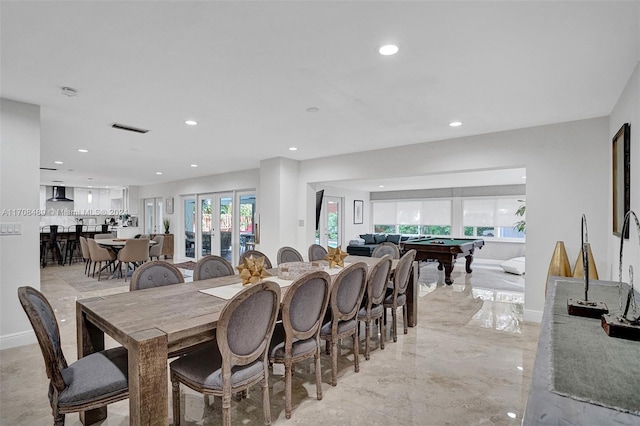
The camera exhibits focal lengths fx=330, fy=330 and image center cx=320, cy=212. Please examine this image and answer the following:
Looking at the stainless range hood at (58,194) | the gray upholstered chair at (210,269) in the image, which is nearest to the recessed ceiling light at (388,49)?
the gray upholstered chair at (210,269)

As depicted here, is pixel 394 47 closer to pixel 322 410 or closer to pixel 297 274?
pixel 297 274

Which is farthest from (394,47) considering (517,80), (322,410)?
(322,410)

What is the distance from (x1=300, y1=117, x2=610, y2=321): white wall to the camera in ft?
12.1

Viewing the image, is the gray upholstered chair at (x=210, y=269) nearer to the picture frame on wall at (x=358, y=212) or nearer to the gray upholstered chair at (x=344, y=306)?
the gray upholstered chair at (x=344, y=306)

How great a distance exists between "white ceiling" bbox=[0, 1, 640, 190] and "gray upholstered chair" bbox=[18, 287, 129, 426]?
63.4 inches

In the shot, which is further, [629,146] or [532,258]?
[532,258]

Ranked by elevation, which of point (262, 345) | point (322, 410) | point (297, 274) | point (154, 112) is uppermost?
point (154, 112)

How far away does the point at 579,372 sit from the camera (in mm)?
974

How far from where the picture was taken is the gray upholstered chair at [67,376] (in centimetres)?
156

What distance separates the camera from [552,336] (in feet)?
4.25

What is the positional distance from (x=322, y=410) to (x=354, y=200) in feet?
28.4

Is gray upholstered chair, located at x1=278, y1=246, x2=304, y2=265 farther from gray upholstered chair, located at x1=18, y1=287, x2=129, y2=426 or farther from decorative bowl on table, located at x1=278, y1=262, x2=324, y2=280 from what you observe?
gray upholstered chair, located at x1=18, y1=287, x2=129, y2=426

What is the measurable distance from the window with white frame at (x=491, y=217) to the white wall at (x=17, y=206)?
9762 mm

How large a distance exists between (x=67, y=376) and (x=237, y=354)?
2.87ft
